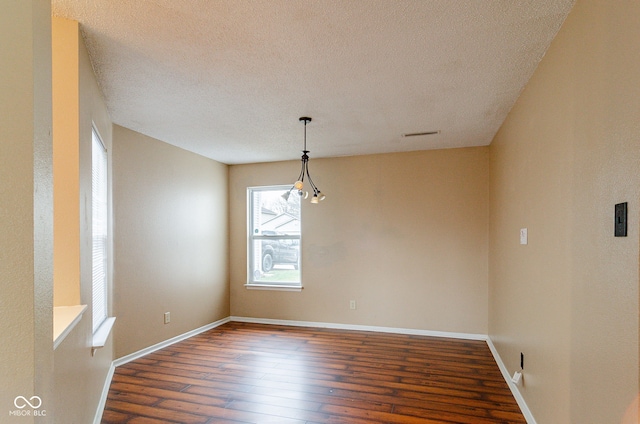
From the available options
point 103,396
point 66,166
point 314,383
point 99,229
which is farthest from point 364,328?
point 66,166

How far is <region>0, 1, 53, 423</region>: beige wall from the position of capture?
0.96 metres

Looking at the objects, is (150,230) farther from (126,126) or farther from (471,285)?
(471,285)

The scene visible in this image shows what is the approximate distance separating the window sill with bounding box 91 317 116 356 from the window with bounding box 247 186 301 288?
269cm

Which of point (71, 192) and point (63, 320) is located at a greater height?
point (71, 192)

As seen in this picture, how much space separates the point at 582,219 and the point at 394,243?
128 inches

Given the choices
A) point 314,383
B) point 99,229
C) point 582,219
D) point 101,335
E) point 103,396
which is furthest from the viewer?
point 314,383

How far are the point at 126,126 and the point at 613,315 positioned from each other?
162 inches

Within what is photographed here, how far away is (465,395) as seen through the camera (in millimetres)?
2938

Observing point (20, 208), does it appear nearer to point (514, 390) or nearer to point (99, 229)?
point (99, 229)

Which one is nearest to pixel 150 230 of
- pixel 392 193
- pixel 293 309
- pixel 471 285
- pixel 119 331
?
pixel 119 331

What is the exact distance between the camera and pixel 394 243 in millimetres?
4848

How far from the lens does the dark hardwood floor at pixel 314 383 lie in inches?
104

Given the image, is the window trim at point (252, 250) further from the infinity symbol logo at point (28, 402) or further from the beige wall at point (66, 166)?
the infinity symbol logo at point (28, 402)

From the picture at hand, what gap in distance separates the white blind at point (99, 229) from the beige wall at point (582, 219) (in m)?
3.13
